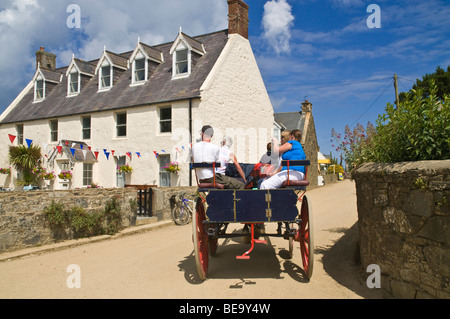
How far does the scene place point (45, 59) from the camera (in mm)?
25234

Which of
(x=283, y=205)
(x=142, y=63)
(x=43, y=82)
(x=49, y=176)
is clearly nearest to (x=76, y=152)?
(x=49, y=176)

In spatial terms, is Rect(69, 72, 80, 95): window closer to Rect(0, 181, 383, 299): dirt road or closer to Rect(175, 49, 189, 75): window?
Rect(175, 49, 189, 75): window

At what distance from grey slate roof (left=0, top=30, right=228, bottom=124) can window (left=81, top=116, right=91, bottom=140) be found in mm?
528

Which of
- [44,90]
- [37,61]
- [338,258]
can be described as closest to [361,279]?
[338,258]

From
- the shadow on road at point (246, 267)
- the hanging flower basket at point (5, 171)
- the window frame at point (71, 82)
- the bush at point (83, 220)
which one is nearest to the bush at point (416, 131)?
the shadow on road at point (246, 267)

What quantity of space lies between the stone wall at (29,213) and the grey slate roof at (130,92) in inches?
316

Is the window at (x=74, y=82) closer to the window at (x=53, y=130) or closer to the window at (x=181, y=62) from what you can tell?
the window at (x=53, y=130)

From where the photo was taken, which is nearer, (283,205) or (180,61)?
(283,205)

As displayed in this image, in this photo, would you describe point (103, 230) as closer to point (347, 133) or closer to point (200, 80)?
point (347, 133)

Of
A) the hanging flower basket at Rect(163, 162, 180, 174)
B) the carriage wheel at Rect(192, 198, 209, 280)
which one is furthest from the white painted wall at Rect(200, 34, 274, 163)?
the carriage wheel at Rect(192, 198, 209, 280)

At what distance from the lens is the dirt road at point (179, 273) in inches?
185

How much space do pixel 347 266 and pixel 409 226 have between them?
2032 millimetres

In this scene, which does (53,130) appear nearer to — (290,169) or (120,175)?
(120,175)

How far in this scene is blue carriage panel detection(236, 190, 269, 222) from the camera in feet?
16.1
